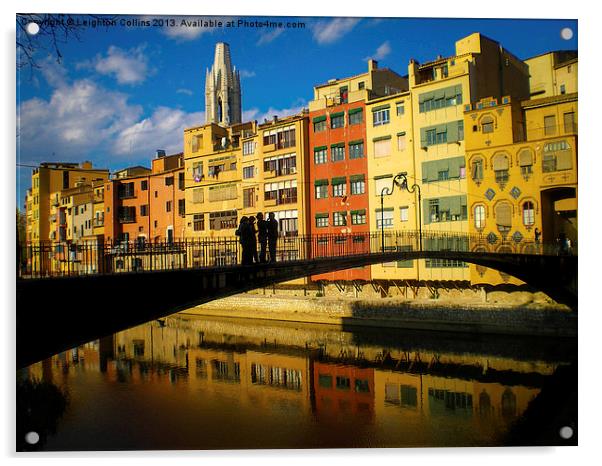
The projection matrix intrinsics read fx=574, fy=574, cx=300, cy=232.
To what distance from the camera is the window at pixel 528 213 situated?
1380 centimetres

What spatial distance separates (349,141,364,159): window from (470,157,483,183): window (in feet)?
10.8

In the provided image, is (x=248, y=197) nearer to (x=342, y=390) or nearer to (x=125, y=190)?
(x=125, y=190)

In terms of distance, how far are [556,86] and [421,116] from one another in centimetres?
427

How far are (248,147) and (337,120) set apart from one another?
119 inches

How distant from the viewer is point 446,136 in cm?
1540

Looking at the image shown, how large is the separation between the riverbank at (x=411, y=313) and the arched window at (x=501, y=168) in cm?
313

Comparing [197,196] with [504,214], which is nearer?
[504,214]

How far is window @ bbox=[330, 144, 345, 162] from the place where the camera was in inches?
672

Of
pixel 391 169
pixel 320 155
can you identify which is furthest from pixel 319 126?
pixel 391 169

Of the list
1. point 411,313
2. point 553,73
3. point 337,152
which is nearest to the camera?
point 553,73

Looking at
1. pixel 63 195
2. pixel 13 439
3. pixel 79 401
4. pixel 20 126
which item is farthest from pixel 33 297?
pixel 79 401

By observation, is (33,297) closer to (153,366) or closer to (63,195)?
(63,195)

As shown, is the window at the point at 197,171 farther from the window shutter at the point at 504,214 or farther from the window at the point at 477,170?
the window shutter at the point at 504,214

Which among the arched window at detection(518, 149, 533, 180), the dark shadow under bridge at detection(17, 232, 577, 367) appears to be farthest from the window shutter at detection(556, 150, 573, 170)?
the dark shadow under bridge at detection(17, 232, 577, 367)
